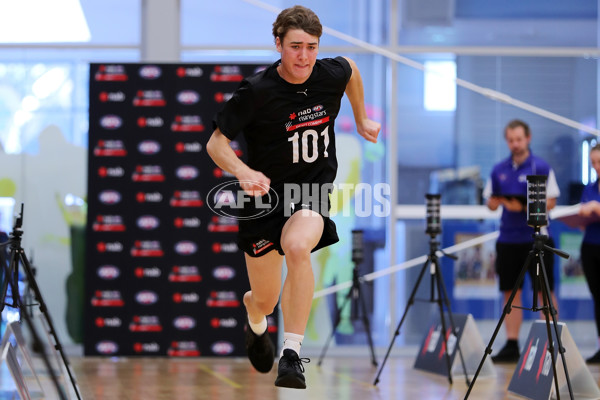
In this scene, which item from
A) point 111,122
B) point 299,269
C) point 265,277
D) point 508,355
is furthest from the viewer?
point 111,122

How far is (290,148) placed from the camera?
162 inches

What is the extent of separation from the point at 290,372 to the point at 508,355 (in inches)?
152

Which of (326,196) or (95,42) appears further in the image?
(95,42)

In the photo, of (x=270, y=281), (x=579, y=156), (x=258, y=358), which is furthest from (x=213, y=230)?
(x=579, y=156)

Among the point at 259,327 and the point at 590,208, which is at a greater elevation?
the point at 590,208

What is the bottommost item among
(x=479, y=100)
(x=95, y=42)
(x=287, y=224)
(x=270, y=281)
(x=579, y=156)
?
(x=270, y=281)

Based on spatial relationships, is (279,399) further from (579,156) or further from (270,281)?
(579,156)

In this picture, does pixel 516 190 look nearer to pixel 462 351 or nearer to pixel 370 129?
pixel 462 351

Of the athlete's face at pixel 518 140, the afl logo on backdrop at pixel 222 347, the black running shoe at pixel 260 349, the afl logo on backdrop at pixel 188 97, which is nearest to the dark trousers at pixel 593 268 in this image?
the athlete's face at pixel 518 140

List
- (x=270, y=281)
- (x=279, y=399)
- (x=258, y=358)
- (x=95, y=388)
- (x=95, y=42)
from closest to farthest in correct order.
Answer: (x=270, y=281), (x=258, y=358), (x=279, y=399), (x=95, y=388), (x=95, y=42)

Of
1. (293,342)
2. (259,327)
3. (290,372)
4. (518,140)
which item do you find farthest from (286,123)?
(518,140)

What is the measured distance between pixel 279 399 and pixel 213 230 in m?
2.45

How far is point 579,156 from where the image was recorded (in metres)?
8.13

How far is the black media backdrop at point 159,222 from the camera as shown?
24.1ft
